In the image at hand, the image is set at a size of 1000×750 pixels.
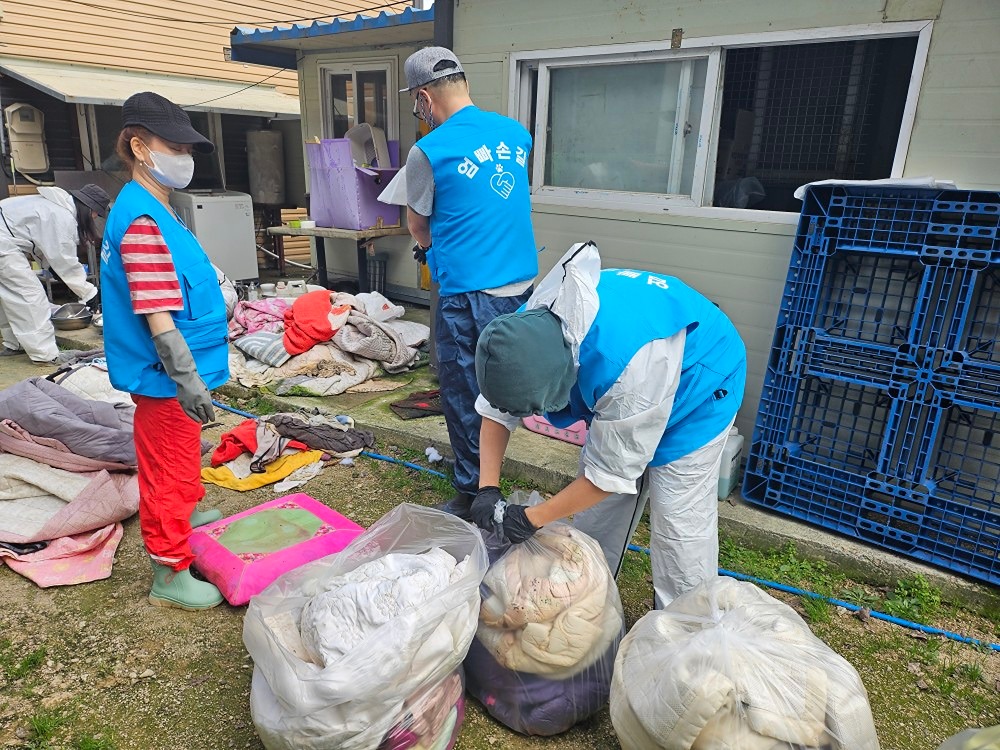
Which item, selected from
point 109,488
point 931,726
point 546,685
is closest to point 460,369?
point 546,685

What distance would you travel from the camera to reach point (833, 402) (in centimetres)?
324

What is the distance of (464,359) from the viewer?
3.07 metres

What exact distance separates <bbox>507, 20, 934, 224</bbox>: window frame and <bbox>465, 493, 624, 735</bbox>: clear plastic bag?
228 cm

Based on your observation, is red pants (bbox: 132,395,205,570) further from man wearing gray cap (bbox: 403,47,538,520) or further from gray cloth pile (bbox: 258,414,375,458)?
gray cloth pile (bbox: 258,414,375,458)

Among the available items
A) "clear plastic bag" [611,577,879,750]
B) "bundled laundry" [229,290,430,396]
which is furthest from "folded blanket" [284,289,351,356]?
"clear plastic bag" [611,577,879,750]

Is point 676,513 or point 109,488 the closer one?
point 676,513

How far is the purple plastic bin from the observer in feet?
20.4

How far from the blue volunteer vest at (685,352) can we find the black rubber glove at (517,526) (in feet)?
1.04

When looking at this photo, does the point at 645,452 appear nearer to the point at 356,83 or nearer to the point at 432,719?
the point at 432,719

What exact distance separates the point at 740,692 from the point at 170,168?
236 centimetres

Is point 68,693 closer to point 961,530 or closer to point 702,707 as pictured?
point 702,707

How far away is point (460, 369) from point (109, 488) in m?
1.77

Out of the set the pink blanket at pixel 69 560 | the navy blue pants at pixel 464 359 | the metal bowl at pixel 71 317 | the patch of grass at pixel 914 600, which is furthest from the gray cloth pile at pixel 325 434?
the metal bowl at pixel 71 317

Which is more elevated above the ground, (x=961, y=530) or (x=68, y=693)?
(x=961, y=530)
